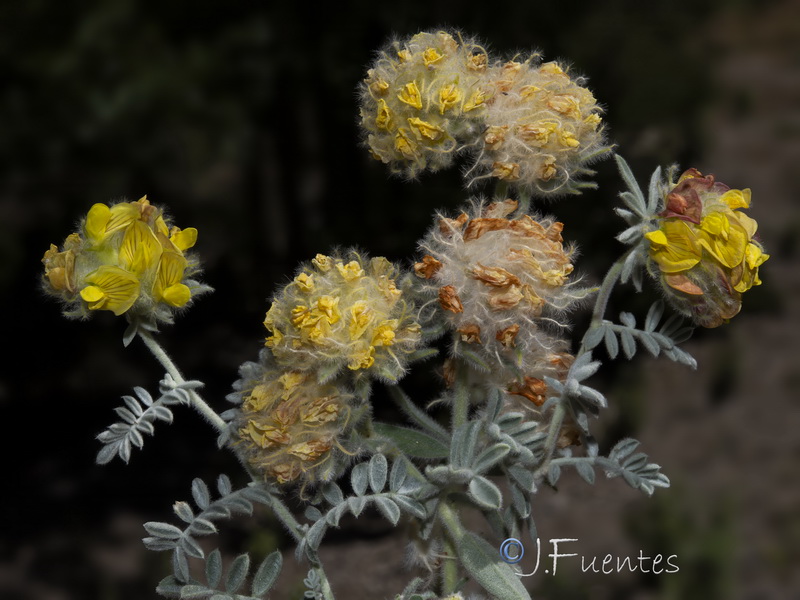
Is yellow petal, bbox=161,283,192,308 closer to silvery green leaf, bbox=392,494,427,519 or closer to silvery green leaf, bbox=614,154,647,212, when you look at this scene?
silvery green leaf, bbox=392,494,427,519

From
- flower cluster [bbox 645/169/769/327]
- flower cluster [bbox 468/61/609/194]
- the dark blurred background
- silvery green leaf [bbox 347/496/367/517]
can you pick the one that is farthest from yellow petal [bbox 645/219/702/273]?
the dark blurred background

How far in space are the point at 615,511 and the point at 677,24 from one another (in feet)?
5.73

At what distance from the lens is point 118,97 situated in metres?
2.12

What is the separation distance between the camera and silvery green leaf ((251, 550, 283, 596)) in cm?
76

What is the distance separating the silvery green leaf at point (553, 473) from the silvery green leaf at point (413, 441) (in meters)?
0.10

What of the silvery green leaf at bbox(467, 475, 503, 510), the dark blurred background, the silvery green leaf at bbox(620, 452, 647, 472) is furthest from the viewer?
the dark blurred background

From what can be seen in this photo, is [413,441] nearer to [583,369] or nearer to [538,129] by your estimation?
[583,369]

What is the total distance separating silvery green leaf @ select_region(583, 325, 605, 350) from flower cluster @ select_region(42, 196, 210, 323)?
1.11ft

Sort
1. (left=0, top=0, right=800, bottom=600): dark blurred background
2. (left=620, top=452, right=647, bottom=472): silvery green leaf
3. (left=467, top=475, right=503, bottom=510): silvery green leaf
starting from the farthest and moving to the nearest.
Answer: (left=0, top=0, right=800, bottom=600): dark blurred background < (left=620, top=452, right=647, bottom=472): silvery green leaf < (left=467, top=475, right=503, bottom=510): silvery green leaf

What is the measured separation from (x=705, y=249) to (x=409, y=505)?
316 mm

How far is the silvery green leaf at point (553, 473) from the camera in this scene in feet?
2.54

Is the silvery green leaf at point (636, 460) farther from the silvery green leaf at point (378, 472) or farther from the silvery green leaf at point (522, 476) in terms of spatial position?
the silvery green leaf at point (378, 472)

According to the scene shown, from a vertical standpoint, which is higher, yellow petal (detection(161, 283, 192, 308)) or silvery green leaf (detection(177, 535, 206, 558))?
yellow petal (detection(161, 283, 192, 308))

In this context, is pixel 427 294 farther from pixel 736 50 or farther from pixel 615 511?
pixel 736 50
